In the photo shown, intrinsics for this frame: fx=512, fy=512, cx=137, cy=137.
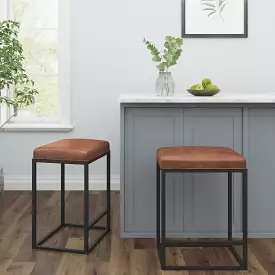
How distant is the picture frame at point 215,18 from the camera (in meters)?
4.61

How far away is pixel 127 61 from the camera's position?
4676 mm

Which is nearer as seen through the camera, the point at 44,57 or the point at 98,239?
the point at 98,239

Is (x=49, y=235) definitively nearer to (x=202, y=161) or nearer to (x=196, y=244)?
(x=196, y=244)

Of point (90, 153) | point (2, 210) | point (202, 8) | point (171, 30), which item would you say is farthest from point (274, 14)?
point (2, 210)

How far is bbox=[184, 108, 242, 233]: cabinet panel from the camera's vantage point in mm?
3146

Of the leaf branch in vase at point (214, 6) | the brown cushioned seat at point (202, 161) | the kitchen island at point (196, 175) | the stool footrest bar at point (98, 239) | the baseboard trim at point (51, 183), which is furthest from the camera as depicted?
the baseboard trim at point (51, 183)

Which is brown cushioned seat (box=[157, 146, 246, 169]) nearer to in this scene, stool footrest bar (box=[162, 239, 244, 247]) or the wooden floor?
stool footrest bar (box=[162, 239, 244, 247])

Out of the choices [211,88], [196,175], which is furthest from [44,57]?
[196,175]

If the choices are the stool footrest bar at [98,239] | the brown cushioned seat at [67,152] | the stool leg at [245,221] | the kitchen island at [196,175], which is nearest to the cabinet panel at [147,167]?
the kitchen island at [196,175]

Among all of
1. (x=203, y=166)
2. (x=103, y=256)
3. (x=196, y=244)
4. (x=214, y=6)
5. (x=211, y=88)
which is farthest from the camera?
(x=214, y=6)

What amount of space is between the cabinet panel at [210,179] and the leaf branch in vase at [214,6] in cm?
177

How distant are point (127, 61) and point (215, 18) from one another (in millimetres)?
883

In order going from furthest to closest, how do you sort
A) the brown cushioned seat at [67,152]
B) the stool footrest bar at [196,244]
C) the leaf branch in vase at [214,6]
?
1. the leaf branch in vase at [214,6]
2. the brown cushioned seat at [67,152]
3. the stool footrest bar at [196,244]

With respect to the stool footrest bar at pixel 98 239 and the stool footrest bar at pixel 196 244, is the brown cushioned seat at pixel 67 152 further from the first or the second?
the stool footrest bar at pixel 196 244
